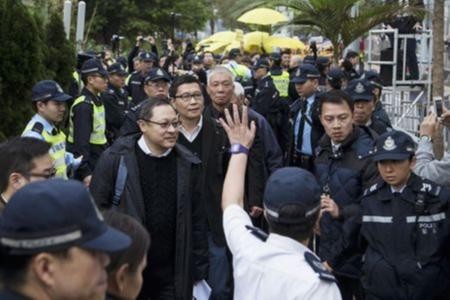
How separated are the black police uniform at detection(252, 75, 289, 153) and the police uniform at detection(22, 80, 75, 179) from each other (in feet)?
19.1

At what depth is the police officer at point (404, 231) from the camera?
526 cm

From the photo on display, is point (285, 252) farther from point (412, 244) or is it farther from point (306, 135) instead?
point (306, 135)

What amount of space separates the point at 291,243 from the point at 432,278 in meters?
2.01

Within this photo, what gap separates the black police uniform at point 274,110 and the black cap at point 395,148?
7.39m

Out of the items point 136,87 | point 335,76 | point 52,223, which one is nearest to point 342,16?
point 335,76

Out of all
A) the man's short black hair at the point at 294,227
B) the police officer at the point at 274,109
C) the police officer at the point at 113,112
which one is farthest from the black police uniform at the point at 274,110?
the man's short black hair at the point at 294,227

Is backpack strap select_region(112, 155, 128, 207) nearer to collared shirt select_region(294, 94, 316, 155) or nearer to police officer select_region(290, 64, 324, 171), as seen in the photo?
police officer select_region(290, 64, 324, 171)

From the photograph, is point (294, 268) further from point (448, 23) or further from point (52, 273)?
point (448, 23)

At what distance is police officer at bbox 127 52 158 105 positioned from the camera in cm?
1480

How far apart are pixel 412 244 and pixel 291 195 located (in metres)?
1.96

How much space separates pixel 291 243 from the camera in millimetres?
3537

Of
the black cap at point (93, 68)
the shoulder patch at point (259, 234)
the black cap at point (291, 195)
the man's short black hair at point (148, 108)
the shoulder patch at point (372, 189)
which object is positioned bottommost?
the shoulder patch at point (259, 234)

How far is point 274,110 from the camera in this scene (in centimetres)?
1341

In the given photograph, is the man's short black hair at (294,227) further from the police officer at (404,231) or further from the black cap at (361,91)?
the black cap at (361,91)
